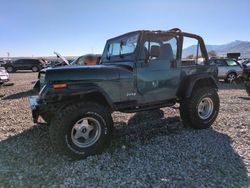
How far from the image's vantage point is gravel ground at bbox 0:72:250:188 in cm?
→ 358

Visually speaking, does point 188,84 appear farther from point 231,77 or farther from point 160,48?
point 231,77

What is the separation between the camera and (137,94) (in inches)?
197

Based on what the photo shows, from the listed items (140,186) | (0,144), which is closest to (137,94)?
(140,186)

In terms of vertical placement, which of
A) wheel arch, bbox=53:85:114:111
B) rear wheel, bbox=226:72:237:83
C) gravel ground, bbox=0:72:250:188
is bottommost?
gravel ground, bbox=0:72:250:188

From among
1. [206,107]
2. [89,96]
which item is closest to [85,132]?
[89,96]

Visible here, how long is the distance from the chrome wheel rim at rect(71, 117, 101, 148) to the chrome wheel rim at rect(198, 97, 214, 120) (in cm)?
269

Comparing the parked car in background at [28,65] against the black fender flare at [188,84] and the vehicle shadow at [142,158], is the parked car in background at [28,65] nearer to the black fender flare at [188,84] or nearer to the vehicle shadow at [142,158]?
the vehicle shadow at [142,158]

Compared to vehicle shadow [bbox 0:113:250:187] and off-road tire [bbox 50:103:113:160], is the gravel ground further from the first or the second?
off-road tire [bbox 50:103:113:160]

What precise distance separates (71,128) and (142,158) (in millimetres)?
1247

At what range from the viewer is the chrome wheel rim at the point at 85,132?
4.34 metres

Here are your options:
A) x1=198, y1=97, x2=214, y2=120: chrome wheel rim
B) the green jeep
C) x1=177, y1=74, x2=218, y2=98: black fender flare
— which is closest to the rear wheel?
the green jeep

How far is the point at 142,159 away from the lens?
167 inches

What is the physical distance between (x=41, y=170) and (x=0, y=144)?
162cm

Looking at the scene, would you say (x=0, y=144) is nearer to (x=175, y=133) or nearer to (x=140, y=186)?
(x=140, y=186)
